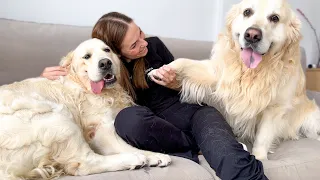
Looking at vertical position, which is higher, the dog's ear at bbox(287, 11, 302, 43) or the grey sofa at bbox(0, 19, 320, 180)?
the dog's ear at bbox(287, 11, 302, 43)

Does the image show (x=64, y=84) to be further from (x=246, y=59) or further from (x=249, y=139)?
(x=249, y=139)

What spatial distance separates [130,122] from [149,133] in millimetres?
108

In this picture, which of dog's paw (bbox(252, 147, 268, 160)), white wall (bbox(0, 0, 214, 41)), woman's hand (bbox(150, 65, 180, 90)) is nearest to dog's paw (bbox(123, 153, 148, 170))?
woman's hand (bbox(150, 65, 180, 90))

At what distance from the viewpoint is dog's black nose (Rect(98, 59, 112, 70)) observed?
1692 millimetres

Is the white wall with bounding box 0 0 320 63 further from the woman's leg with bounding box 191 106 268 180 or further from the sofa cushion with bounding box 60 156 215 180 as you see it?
the sofa cushion with bounding box 60 156 215 180

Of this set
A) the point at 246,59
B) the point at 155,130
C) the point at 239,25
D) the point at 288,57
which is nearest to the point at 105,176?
the point at 155,130

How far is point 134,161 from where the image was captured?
Answer: 55.6 inches

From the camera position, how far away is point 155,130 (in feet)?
5.35

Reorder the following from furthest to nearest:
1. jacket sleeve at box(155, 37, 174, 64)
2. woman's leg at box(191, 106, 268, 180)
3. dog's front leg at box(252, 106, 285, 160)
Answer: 1. jacket sleeve at box(155, 37, 174, 64)
2. dog's front leg at box(252, 106, 285, 160)
3. woman's leg at box(191, 106, 268, 180)

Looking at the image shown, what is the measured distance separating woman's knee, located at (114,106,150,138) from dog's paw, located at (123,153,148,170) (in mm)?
153

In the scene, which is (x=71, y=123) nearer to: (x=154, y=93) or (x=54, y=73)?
(x=54, y=73)

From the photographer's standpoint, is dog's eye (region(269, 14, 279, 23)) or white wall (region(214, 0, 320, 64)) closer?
dog's eye (region(269, 14, 279, 23))

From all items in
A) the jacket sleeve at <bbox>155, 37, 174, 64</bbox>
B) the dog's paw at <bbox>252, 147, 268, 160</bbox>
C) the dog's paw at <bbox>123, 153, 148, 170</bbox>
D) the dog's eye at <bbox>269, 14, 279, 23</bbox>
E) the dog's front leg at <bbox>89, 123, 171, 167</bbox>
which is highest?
the dog's eye at <bbox>269, 14, 279, 23</bbox>

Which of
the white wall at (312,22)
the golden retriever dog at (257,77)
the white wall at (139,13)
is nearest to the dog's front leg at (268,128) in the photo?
the golden retriever dog at (257,77)
